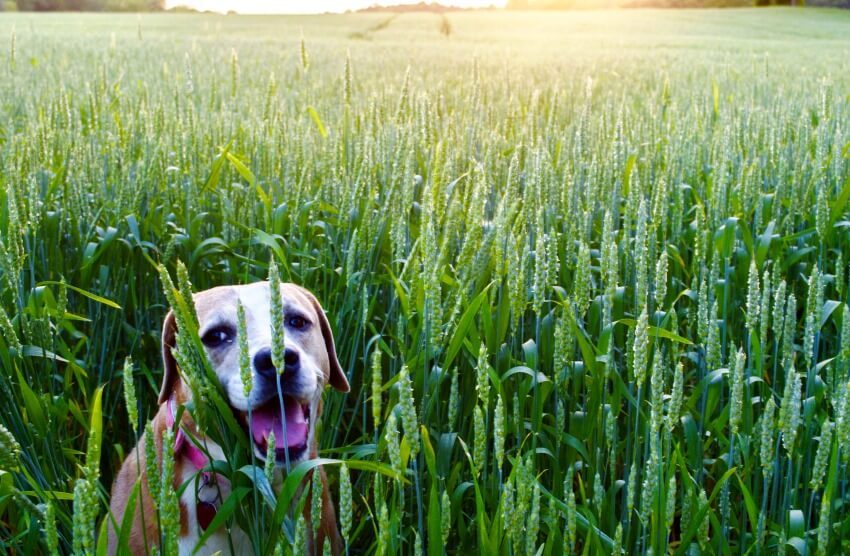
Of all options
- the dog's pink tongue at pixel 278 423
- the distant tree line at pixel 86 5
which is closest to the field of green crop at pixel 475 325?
the dog's pink tongue at pixel 278 423

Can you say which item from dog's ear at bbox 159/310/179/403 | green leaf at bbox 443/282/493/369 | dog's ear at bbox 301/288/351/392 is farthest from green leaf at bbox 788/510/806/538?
dog's ear at bbox 159/310/179/403

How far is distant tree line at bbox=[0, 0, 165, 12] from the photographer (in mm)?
57062

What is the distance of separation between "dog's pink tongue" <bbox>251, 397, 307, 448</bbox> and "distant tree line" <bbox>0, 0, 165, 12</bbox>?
59942mm

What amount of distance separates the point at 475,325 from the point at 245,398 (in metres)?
0.76

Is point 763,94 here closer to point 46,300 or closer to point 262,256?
point 262,256

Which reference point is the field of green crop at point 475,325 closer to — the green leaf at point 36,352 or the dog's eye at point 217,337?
the green leaf at point 36,352

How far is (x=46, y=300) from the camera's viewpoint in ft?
7.67

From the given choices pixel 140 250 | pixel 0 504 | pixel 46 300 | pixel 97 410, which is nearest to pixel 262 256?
pixel 140 250

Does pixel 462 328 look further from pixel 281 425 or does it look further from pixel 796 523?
pixel 796 523

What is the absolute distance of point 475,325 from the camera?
242cm

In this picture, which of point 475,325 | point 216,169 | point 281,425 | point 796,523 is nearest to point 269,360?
point 281,425

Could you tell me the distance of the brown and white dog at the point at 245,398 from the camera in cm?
194

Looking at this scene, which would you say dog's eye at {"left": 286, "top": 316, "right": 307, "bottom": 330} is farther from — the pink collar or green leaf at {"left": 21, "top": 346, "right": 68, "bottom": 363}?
green leaf at {"left": 21, "top": 346, "right": 68, "bottom": 363}

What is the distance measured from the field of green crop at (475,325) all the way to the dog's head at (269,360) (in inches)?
3.8
